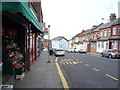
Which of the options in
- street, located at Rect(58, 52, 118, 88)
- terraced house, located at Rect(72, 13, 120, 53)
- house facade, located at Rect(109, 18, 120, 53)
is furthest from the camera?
terraced house, located at Rect(72, 13, 120, 53)

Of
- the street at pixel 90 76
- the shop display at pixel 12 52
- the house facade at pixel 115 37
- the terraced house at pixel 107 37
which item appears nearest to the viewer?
the street at pixel 90 76

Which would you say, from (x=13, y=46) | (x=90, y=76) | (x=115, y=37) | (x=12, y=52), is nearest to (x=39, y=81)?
(x=12, y=52)

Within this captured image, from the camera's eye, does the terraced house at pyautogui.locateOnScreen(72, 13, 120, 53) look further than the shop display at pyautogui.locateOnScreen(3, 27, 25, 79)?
Yes

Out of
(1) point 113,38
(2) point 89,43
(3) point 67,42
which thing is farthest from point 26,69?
(3) point 67,42

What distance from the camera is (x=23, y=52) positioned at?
297 inches

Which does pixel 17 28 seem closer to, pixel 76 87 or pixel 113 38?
pixel 76 87

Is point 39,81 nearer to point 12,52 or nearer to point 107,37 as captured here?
point 12,52

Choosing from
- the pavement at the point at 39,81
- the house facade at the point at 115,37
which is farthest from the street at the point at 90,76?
the house facade at the point at 115,37

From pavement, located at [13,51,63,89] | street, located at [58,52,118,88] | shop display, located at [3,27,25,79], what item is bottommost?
street, located at [58,52,118,88]

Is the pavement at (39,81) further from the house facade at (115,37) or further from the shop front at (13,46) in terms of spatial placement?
the house facade at (115,37)

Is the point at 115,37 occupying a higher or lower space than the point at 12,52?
higher

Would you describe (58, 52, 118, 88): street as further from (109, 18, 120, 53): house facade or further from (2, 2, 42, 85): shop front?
(109, 18, 120, 53): house facade

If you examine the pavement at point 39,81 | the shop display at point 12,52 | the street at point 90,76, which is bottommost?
the street at point 90,76

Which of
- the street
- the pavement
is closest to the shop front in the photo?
the pavement
